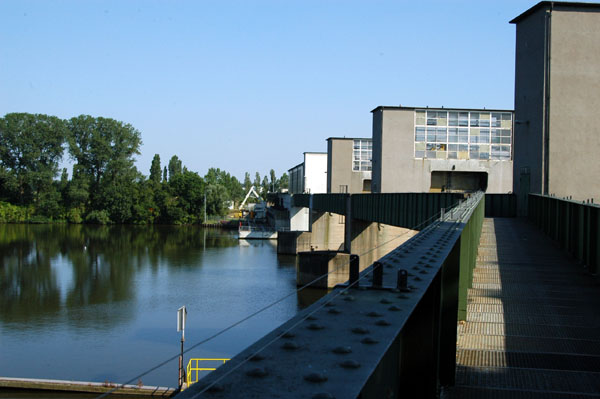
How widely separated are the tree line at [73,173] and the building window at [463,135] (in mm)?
68070

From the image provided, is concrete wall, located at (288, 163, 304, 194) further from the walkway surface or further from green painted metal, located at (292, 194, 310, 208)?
the walkway surface

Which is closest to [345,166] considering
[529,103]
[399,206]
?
[529,103]

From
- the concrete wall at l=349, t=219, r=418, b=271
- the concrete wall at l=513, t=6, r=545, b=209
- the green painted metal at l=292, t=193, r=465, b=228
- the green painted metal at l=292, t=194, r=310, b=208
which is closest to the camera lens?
the green painted metal at l=292, t=193, r=465, b=228

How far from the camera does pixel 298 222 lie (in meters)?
91.6

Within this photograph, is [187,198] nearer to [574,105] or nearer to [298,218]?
[298,218]

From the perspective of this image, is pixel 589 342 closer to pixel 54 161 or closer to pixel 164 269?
pixel 164 269

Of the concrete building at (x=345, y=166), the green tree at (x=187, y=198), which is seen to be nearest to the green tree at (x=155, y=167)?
the green tree at (x=187, y=198)

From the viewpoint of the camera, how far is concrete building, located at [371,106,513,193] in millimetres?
57312

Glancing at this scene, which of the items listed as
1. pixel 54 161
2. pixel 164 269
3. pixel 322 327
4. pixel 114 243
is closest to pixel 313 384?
pixel 322 327

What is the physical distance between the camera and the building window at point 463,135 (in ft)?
192

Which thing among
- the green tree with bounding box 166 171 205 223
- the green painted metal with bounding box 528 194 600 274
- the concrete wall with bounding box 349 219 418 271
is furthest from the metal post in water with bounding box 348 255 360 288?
the green tree with bounding box 166 171 205 223

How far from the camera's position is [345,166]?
78.4 meters

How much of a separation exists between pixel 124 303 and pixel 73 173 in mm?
79770

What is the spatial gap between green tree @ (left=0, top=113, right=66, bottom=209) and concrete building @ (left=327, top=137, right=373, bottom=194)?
54449 mm
